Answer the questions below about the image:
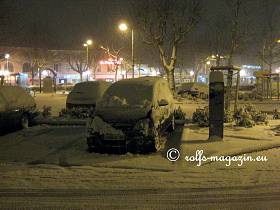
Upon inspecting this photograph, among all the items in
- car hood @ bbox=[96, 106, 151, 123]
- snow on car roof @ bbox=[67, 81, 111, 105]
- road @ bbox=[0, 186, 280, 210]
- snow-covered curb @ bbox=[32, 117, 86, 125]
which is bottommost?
road @ bbox=[0, 186, 280, 210]

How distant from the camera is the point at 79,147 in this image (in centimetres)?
Result: 1111

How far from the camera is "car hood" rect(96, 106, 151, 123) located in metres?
10.1

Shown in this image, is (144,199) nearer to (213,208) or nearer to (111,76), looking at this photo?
(213,208)

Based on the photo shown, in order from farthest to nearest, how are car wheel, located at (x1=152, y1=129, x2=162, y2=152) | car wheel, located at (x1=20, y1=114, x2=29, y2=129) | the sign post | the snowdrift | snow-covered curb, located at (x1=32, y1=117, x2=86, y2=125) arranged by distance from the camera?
1. snow-covered curb, located at (x1=32, y1=117, x2=86, y2=125)
2. car wheel, located at (x1=20, y1=114, x2=29, y2=129)
3. the sign post
4. the snowdrift
5. car wheel, located at (x1=152, y1=129, x2=162, y2=152)

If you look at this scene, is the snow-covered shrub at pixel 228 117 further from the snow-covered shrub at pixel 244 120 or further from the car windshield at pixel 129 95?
the car windshield at pixel 129 95

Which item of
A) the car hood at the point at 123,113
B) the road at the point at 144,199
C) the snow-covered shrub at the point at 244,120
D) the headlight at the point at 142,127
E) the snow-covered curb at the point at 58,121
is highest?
the car hood at the point at 123,113

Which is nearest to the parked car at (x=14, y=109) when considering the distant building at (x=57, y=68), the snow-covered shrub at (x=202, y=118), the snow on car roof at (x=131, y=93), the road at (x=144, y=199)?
the snow on car roof at (x=131, y=93)

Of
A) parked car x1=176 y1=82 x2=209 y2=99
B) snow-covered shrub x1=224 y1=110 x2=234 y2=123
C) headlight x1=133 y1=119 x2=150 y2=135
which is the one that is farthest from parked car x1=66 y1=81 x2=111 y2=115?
parked car x1=176 y1=82 x2=209 y2=99

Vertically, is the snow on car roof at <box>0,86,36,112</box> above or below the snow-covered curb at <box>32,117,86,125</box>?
above

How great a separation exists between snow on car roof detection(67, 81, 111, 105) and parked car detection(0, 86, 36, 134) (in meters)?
2.39

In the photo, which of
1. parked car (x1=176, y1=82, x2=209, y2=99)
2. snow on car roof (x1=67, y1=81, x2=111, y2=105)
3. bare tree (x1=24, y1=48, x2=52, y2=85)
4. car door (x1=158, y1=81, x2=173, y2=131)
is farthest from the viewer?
bare tree (x1=24, y1=48, x2=52, y2=85)

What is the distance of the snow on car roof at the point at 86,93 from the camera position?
1753 cm

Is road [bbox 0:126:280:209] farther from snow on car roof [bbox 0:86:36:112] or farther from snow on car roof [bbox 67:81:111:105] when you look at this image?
snow on car roof [bbox 67:81:111:105]

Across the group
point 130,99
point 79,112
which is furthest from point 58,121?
point 130,99
